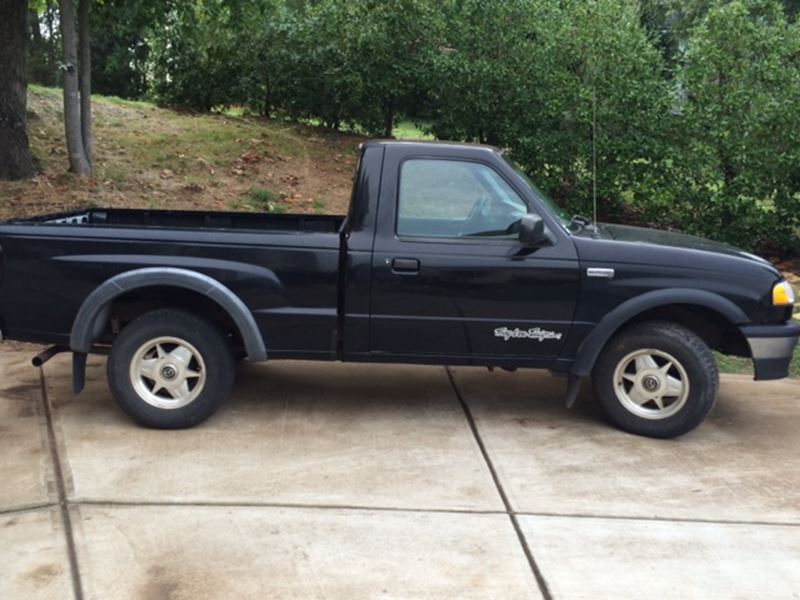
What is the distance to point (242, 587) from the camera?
3.64 meters

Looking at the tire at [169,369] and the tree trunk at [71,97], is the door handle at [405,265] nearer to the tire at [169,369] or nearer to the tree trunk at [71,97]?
the tire at [169,369]

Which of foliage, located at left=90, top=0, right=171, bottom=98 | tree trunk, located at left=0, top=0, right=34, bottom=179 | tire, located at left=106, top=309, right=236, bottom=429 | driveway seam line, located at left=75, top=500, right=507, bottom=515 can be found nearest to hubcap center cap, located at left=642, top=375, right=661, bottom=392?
driveway seam line, located at left=75, top=500, right=507, bottom=515

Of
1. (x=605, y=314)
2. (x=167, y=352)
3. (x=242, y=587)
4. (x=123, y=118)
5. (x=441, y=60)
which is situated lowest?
(x=242, y=587)

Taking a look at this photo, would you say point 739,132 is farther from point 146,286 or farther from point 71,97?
Answer: point 71,97

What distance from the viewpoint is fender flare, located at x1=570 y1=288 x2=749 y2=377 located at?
17.0 ft

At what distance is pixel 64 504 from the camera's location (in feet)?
14.2

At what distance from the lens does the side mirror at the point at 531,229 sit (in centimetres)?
507

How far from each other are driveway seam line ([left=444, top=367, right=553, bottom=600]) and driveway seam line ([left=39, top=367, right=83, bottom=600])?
6.30ft

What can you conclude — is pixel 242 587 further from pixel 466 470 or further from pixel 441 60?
pixel 441 60

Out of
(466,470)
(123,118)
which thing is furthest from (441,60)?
(466,470)

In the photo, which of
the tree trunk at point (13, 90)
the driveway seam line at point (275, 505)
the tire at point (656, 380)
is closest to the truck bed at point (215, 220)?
the tire at point (656, 380)

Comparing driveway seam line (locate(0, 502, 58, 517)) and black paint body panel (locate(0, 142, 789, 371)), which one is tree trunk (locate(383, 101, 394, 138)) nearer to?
black paint body panel (locate(0, 142, 789, 371))

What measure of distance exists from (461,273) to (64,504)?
2.50 m

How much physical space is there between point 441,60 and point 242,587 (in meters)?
8.80
